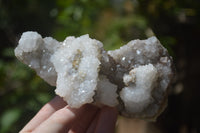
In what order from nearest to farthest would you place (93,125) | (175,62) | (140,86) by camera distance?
1. (140,86)
2. (93,125)
3. (175,62)

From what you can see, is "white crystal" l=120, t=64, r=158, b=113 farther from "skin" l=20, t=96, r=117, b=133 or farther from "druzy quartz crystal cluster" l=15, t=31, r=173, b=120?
"skin" l=20, t=96, r=117, b=133

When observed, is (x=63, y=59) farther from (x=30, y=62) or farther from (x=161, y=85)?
(x=161, y=85)

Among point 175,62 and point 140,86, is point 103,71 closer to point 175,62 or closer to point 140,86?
point 140,86

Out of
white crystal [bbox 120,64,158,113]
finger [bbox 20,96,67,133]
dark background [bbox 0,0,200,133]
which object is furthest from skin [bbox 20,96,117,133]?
dark background [bbox 0,0,200,133]

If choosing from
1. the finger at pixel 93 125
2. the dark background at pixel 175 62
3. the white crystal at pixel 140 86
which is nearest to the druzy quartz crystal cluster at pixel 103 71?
the white crystal at pixel 140 86

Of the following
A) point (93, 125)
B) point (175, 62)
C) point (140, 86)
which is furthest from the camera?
point (175, 62)

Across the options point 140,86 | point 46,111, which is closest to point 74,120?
point 46,111
